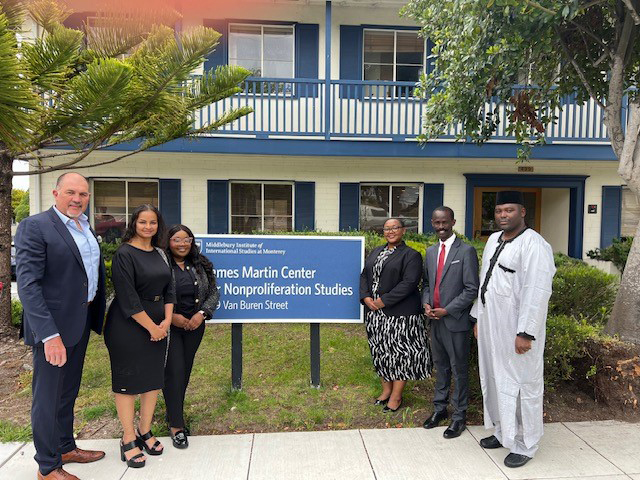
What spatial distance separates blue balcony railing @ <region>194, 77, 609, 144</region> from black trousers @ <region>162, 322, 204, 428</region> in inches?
232

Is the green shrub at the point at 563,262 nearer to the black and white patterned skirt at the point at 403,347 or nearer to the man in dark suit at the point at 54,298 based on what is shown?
the black and white patterned skirt at the point at 403,347

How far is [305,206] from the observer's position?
9.73 metres

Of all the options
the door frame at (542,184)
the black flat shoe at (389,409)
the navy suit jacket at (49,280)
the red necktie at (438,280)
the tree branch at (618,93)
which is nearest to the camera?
the navy suit jacket at (49,280)

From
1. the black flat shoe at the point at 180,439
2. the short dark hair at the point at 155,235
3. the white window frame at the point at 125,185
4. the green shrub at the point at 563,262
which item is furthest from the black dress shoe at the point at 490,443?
the white window frame at the point at 125,185

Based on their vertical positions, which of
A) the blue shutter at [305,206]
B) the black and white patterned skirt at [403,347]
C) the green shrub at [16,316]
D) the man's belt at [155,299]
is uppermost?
the blue shutter at [305,206]

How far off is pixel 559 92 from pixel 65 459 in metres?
6.37

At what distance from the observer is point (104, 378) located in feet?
15.5

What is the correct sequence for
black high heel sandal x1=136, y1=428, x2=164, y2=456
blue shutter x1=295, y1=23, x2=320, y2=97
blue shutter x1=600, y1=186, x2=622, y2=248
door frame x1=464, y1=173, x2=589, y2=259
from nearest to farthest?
black high heel sandal x1=136, y1=428, x2=164, y2=456 → blue shutter x1=295, y1=23, x2=320, y2=97 → door frame x1=464, y1=173, x2=589, y2=259 → blue shutter x1=600, y1=186, x2=622, y2=248

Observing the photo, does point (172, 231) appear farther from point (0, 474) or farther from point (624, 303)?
point (624, 303)

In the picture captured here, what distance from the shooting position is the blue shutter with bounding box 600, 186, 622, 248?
33.4 ft

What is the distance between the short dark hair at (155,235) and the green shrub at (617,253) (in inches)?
352

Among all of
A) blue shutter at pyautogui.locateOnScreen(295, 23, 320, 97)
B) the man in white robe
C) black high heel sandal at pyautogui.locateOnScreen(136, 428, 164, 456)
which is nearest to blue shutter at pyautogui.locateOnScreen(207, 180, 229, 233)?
blue shutter at pyautogui.locateOnScreen(295, 23, 320, 97)

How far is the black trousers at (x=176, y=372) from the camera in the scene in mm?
3428

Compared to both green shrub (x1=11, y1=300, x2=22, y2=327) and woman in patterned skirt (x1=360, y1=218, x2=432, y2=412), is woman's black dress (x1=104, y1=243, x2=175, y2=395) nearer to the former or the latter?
woman in patterned skirt (x1=360, y1=218, x2=432, y2=412)
